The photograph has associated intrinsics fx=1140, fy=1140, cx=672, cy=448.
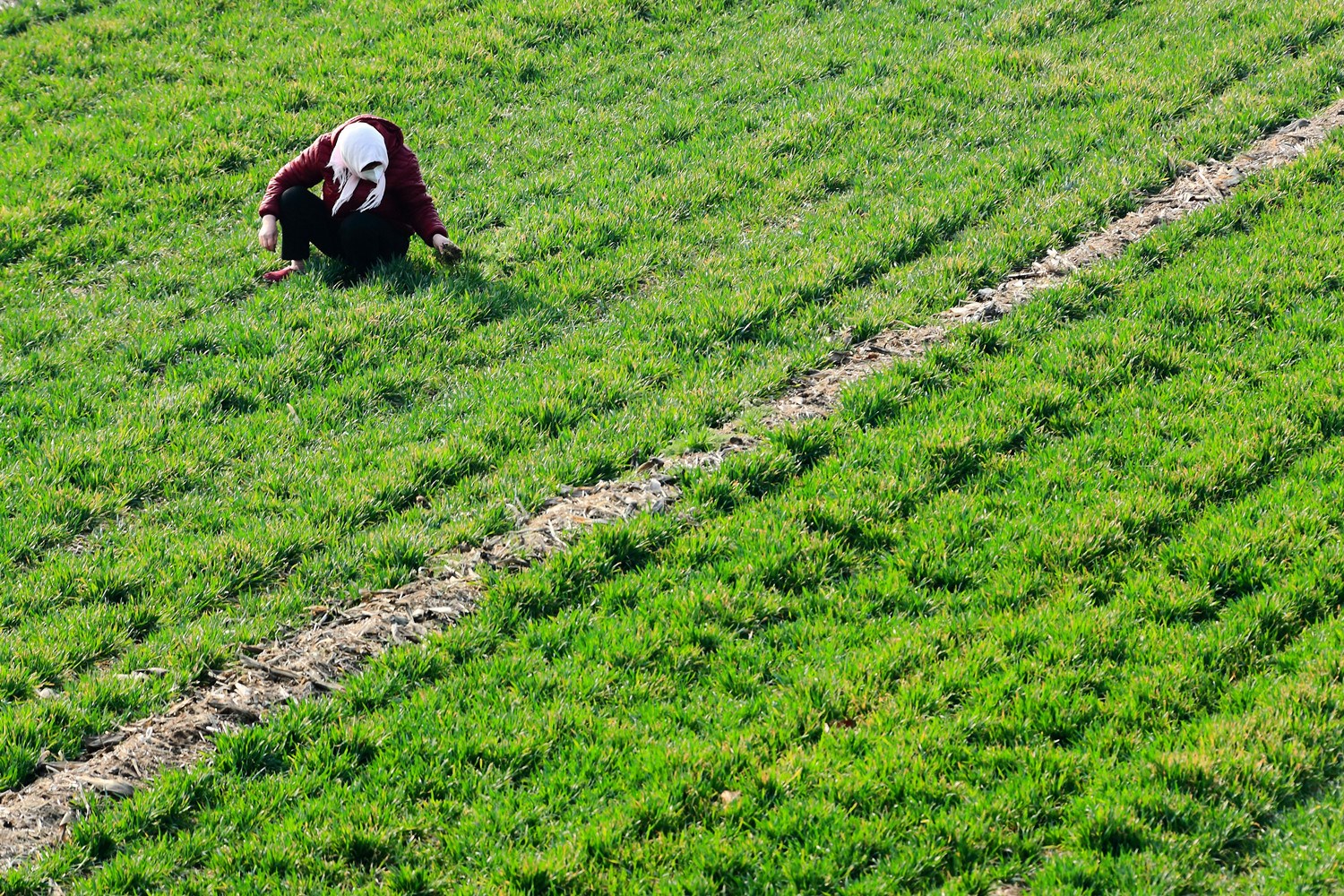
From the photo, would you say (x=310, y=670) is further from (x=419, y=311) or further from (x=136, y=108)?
(x=136, y=108)

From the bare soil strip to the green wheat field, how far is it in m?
0.12

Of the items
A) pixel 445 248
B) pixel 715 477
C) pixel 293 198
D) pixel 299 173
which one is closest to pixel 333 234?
pixel 293 198

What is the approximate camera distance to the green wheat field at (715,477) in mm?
4285

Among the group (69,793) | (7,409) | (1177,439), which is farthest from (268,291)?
(1177,439)

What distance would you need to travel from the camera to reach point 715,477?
6195mm

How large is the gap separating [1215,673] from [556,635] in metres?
2.82

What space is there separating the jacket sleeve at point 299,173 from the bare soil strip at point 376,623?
149 inches

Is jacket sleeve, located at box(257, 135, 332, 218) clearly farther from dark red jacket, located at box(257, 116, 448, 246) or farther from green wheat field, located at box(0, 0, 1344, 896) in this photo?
green wheat field, located at box(0, 0, 1344, 896)

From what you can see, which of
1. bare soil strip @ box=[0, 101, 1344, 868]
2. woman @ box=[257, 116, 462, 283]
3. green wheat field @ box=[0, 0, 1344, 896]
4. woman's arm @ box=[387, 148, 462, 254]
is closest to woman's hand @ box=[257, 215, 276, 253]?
woman @ box=[257, 116, 462, 283]

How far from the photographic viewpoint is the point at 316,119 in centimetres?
1098

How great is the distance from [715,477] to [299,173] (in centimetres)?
439

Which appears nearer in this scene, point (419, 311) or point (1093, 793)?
point (1093, 793)

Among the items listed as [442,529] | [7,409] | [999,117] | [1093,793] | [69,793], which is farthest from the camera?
[999,117]

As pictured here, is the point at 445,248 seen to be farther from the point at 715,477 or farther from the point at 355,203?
the point at 715,477
